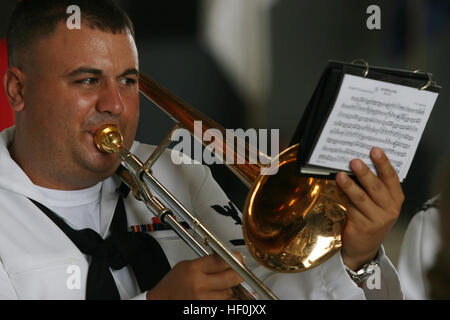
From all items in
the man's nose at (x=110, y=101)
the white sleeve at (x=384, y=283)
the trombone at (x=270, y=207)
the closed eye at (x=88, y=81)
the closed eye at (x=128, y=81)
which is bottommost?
the white sleeve at (x=384, y=283)

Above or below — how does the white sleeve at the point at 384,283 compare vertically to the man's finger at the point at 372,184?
below

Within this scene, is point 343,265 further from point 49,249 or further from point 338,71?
point 49,249

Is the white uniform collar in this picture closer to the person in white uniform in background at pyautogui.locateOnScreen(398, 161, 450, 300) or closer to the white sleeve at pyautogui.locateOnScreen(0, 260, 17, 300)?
the white sleeve at pyautogui.locateOnScreen(0, 260, 17, 300)

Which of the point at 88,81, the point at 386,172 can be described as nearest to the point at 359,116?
the point at 386,172

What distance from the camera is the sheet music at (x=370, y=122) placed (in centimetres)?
96

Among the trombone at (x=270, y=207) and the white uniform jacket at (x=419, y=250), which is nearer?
the trombone at (x=270, y=207)

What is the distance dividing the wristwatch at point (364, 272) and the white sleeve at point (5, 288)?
2.08ft

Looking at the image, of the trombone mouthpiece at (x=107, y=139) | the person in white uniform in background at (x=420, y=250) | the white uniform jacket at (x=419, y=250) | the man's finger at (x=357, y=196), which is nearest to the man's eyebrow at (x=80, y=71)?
the trombone mouthpiece at (x=107, y=139)

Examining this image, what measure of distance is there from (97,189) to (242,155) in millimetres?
370

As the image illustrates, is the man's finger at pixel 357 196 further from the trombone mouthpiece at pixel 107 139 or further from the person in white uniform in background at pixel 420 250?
the trombone mouthpiece at pixel 107 139

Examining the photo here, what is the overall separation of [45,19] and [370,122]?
66 centimetres

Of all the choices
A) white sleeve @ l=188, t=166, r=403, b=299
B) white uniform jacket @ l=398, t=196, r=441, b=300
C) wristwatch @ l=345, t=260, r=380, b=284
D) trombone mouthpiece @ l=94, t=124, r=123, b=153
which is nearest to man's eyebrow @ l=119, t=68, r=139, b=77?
trombone mouthpiece @ l=94, t=124, r=123, b=153

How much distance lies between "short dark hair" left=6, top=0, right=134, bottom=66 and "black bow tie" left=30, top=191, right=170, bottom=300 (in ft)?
1.06

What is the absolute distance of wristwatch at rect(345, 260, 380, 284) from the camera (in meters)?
1.19
